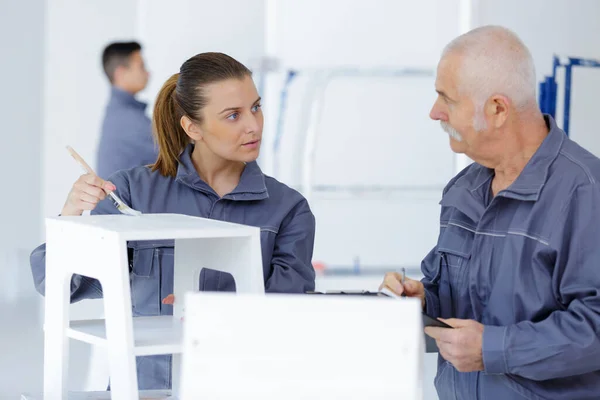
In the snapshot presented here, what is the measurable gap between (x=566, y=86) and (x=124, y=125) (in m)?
2.36

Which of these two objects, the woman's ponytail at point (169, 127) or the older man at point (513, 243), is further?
the woman's ponytail at point (169, 127)

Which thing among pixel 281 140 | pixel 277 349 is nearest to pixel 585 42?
pixel 281 140

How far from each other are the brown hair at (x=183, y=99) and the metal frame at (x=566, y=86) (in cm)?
329

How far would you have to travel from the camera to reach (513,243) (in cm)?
195

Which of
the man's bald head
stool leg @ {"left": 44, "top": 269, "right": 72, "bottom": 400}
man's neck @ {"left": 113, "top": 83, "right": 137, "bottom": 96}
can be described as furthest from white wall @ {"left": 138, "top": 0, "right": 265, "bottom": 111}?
stool leg @ {"left": 44, "top": 269, "right": 72, "bottom": 400}

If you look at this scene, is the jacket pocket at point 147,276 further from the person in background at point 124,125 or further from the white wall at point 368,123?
the white wall at point 368,123

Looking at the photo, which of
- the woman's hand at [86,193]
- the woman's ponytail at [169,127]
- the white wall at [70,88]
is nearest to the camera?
the woman's hand at [86,193]

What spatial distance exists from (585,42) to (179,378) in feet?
12.8

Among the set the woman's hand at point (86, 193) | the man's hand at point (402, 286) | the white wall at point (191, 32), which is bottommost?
the man's hand at point (402, 286)

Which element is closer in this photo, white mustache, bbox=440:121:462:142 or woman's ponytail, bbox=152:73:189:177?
white mustache, bbox=440:121:462:142

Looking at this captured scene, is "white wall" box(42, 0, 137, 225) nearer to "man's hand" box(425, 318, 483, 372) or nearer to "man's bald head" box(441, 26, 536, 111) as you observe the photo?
"man's bald head" box(441, 26, 536, 111)

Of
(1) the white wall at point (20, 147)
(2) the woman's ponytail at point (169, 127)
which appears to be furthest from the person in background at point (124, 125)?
(2) the woman's ponytail at point (169, 127)

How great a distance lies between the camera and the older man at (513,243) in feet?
5.98

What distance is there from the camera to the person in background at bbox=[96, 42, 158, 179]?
4449mm
